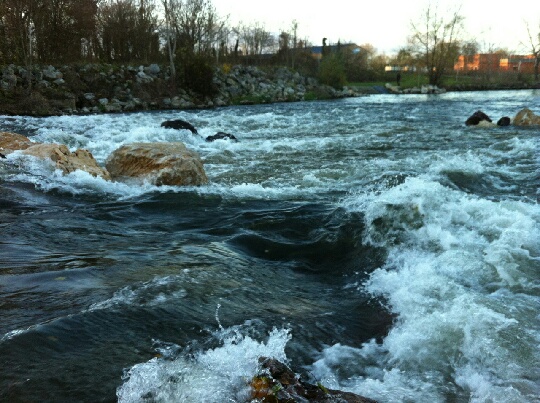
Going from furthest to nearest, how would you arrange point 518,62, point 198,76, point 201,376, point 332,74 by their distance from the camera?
point 518,62 < point 332,74 < point 198,76 < point 201,376

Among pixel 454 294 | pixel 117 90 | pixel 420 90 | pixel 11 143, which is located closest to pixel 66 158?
pixel 11 143

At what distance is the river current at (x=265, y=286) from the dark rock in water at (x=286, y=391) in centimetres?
10

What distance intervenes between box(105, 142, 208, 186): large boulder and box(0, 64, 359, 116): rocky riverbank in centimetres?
1170

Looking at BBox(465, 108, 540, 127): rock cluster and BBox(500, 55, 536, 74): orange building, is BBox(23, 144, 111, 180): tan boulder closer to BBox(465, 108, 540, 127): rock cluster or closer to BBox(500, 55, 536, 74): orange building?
BBox(465, 108, 540, 127): rock cluster

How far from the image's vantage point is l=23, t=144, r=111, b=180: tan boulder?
22.2 feet

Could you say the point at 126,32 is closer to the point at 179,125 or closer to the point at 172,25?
the point at 172,25

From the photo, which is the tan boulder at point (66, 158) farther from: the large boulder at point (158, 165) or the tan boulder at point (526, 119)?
the tan boulder at point (526, 119)

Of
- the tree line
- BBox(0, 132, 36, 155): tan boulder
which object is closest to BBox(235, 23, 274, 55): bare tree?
the tree line

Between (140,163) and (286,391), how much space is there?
5550 millimetres

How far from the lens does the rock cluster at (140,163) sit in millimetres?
6516

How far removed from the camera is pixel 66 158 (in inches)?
272

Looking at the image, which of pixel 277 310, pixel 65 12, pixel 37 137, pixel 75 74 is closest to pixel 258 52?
pixel 65 12

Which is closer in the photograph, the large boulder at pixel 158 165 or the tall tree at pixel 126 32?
the large boulder at pixel 158 165

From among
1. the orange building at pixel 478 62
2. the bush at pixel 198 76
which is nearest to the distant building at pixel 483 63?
the orange building at pixel 478 62
